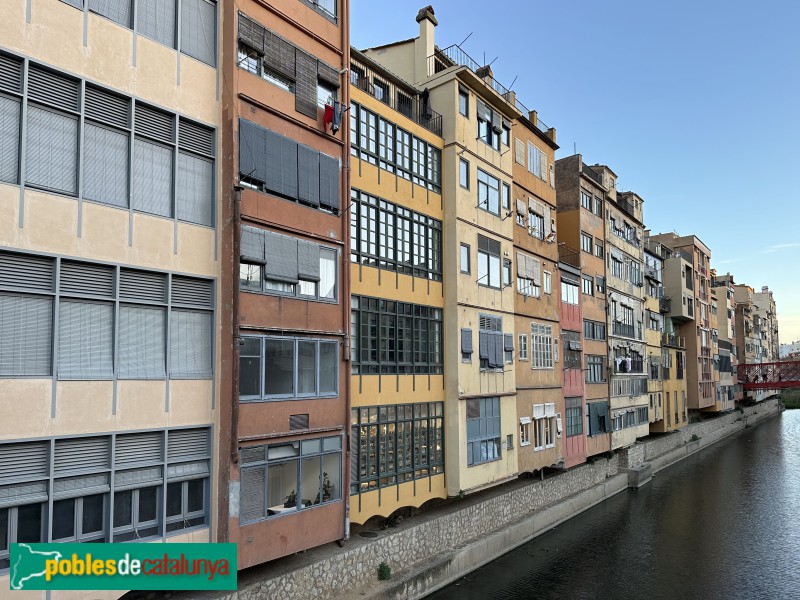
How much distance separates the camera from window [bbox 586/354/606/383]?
35.8 m

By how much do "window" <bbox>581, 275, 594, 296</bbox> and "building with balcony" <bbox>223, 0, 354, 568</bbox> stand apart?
22.1m

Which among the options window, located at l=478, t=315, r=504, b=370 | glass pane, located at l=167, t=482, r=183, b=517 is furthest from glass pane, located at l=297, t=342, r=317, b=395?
window, located at l=478, t=315, r=504, b=370

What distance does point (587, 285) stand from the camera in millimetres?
36312

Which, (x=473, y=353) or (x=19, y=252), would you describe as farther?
(x=473, y=353)

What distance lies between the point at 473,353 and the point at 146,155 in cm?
1461

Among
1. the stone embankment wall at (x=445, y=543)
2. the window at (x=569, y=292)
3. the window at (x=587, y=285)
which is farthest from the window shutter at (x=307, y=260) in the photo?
the window at (x=587, y=285)

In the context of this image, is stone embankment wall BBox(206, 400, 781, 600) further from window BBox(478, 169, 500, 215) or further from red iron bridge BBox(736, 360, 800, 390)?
red iron bridge BBox(736, 360, 800, 390)

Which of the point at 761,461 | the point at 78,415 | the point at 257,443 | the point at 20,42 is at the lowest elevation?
the point at 761,461

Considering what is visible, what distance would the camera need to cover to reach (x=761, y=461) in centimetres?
5353

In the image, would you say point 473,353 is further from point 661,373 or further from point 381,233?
point 661,373

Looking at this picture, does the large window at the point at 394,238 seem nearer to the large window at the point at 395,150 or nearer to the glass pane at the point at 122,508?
the large window at the point at 395,150

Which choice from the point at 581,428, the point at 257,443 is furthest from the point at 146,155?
the point at 581,428

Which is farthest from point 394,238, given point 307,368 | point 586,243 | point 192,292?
point 586,243

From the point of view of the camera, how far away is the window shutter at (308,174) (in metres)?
16.2
